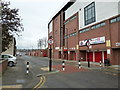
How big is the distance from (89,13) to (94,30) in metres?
5.42

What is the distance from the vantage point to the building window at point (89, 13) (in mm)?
30250

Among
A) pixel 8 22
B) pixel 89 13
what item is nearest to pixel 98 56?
pixel 89 13

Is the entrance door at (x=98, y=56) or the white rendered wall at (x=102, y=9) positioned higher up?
the white rendered wall at (x=102, y=9)

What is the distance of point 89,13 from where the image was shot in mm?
31906

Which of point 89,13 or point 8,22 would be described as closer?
point 8,22

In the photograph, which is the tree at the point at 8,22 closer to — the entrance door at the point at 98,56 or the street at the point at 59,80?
the street at the point at 59,80

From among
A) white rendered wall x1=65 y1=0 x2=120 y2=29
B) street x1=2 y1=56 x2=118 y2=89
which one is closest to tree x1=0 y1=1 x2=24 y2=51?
street x1=2 y1=56 x2=118 y2=89

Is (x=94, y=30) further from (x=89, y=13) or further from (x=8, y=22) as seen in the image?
(x=8, y=22)

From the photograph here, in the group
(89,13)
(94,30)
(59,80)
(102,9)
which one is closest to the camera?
(59,80)

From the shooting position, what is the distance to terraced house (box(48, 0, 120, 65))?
22.8 meters

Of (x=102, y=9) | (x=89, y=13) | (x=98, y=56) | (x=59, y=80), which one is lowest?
(x=59, y=80)

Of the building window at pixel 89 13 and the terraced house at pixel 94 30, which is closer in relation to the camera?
the terraced house at pixel 94 30

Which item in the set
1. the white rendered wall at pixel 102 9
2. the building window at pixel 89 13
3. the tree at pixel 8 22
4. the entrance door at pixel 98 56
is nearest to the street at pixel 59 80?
the tree at pixel 8 22

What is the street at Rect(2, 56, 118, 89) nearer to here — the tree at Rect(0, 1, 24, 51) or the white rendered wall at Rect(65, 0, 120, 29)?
the tree at Rect(0, 1, 24, 51)
